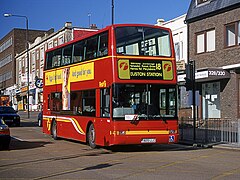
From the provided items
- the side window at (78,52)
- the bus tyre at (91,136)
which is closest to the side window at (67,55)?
the side window at (78,52)

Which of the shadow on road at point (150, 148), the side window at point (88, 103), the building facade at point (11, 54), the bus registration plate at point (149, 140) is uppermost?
the building facade at point (11, 54)

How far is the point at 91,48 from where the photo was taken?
1683 cm

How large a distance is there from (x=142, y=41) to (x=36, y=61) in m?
55.3

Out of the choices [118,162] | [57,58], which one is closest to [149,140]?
[118,162]

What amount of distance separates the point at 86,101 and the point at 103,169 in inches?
237

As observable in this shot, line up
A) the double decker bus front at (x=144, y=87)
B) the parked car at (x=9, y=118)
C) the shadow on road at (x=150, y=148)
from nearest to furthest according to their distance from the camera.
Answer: the double decker bus front at (x=144, y=87) < the shadow on road at (x=150, y=148) < the parked car at (x=9, y=118)

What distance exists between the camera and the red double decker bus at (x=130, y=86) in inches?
587

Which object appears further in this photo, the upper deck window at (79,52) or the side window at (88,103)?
the side window at (88,103)

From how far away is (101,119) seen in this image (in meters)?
15.7

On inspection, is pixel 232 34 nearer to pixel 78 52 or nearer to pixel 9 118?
pixel 78 52

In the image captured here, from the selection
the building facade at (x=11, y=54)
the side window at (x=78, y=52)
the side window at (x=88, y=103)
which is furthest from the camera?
the building facade at (x=11, y=54)

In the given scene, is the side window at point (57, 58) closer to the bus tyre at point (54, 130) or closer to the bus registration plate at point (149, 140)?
the bus tyre at point (54, 130)

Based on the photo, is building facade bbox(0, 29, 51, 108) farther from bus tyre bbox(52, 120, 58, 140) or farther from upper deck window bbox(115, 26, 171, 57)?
upper deck window bbox(115, 26, 171, 57)

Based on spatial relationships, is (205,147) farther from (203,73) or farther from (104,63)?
(203,73)
